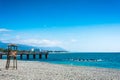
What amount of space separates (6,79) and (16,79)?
0.70 metres

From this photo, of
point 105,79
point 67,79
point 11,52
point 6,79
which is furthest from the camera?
point 11,52

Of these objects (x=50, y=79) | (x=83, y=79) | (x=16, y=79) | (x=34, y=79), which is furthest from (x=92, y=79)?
(x=16, y=79)

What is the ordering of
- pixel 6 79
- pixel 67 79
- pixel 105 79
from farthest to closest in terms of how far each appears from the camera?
pixel 105 79 → pixel 67 79 → pixel 6 79

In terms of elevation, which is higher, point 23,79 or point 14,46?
point 14,46

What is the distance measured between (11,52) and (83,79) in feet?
34.5

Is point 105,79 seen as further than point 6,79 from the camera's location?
Yes

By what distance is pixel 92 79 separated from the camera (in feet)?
61.0

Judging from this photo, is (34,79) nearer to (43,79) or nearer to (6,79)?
(43,79)

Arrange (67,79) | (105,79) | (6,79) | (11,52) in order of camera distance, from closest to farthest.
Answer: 1. (6,79)
2. (67,79)
3. (105,79)
4. (11,52)

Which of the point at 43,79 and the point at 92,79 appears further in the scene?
the point at 92,79

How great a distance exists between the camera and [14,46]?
26297 millimetres

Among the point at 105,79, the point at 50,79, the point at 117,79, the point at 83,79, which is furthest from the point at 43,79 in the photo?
the point at 117,79

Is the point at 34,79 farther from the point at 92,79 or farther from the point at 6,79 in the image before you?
the point at 92,79

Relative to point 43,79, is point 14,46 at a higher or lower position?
higher
